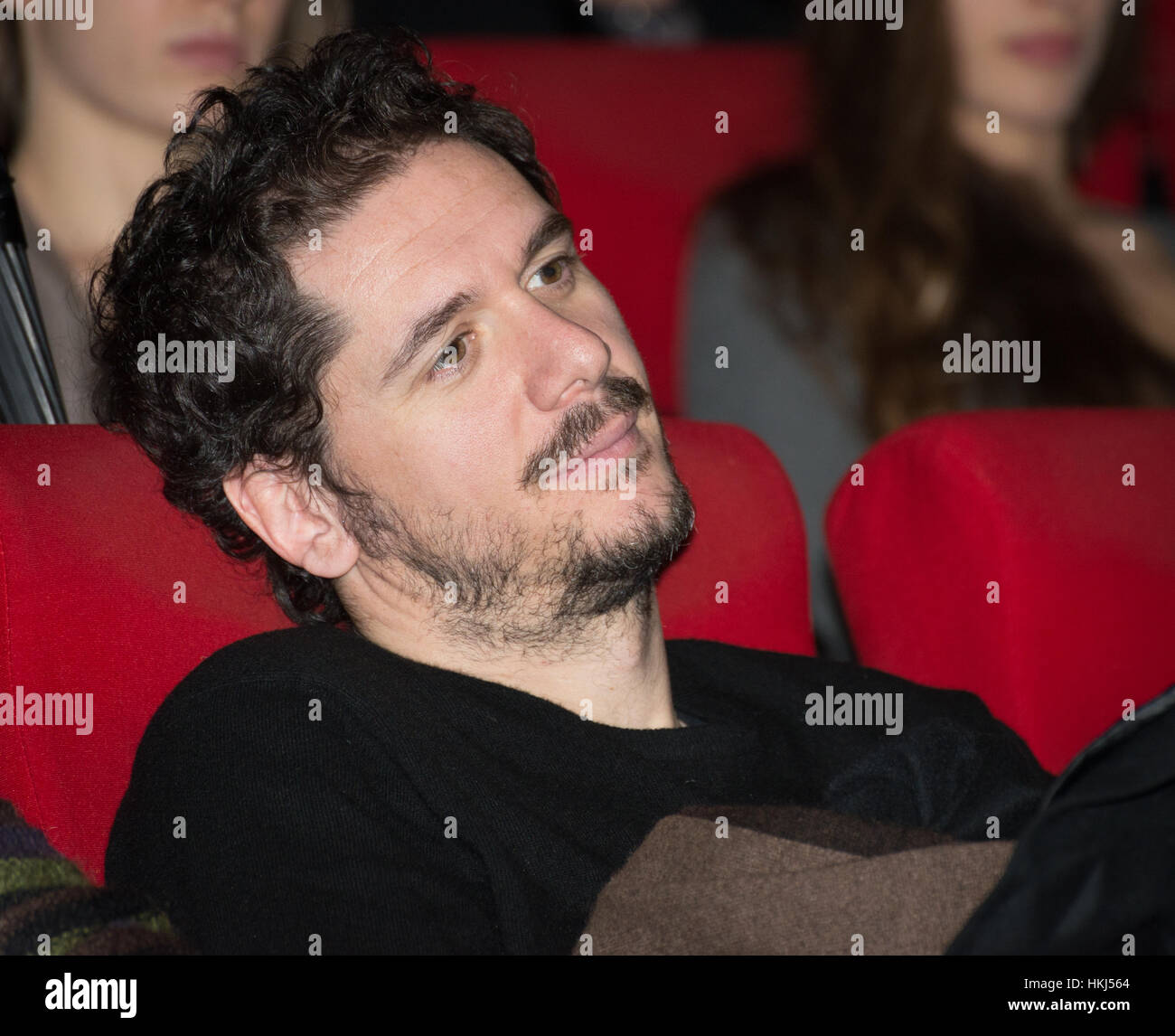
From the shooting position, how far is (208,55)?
1520mm

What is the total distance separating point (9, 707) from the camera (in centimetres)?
97

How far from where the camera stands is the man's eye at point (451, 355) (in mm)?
1042

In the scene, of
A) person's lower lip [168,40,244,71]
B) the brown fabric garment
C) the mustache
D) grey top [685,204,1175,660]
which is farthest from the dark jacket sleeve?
grey top [685,204,1175,660]

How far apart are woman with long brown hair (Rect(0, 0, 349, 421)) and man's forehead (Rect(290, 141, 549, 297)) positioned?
435 millimetres

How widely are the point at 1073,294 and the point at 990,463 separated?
3.22 feet

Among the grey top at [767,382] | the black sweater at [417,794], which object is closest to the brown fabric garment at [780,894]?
the black sweater at [417,794]

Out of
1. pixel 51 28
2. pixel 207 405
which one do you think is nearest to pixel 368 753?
pixel 207 405

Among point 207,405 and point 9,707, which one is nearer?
point 9,707

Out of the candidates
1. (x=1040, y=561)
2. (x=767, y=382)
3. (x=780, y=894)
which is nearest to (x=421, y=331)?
(x=780, y=894)

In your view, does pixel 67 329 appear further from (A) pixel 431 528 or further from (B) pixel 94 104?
(A) pixel 431 528

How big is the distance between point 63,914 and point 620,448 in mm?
540

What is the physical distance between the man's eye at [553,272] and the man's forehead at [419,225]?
0.04 metres

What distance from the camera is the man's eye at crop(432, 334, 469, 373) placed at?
104cm
